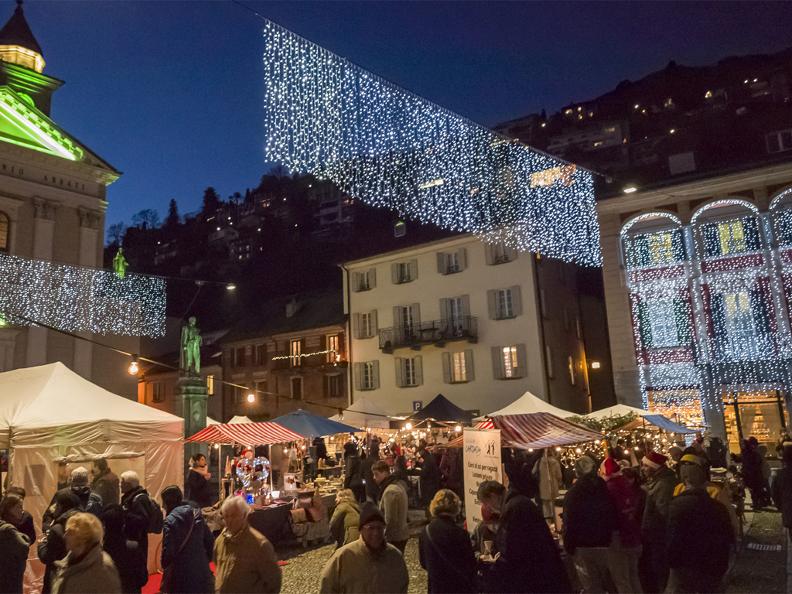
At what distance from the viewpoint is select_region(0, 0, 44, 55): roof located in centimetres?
2683

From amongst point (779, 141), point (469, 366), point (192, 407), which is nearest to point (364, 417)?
point (192, 407)

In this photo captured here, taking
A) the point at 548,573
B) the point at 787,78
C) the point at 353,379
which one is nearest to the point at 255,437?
the point at 548,573

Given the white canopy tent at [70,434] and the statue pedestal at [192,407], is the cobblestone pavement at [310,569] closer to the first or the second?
the white canopy tent at [70,434]

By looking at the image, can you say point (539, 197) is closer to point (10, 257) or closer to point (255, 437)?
point (255, 437)

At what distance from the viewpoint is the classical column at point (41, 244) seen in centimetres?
2352

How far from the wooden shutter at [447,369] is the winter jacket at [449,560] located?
24955 millimetres

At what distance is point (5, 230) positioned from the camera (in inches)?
938

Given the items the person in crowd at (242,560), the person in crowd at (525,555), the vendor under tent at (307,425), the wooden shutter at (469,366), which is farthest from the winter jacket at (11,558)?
the wooden shutter at (469,366)

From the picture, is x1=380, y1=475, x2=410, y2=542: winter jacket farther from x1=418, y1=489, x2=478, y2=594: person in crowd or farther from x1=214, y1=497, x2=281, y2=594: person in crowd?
x1=214, y1=497, x2=281, y2=594: person in crowd

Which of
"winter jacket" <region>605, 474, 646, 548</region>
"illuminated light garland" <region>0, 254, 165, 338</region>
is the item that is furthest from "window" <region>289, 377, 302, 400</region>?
"winter jacket" <region>605, 474, 646, 548</region>

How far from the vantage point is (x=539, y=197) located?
21656 mm

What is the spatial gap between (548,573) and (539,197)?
18.4 m

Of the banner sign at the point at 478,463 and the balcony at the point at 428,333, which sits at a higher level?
the balcony at the point at 428,333

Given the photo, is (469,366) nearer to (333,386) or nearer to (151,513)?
(333,386)
